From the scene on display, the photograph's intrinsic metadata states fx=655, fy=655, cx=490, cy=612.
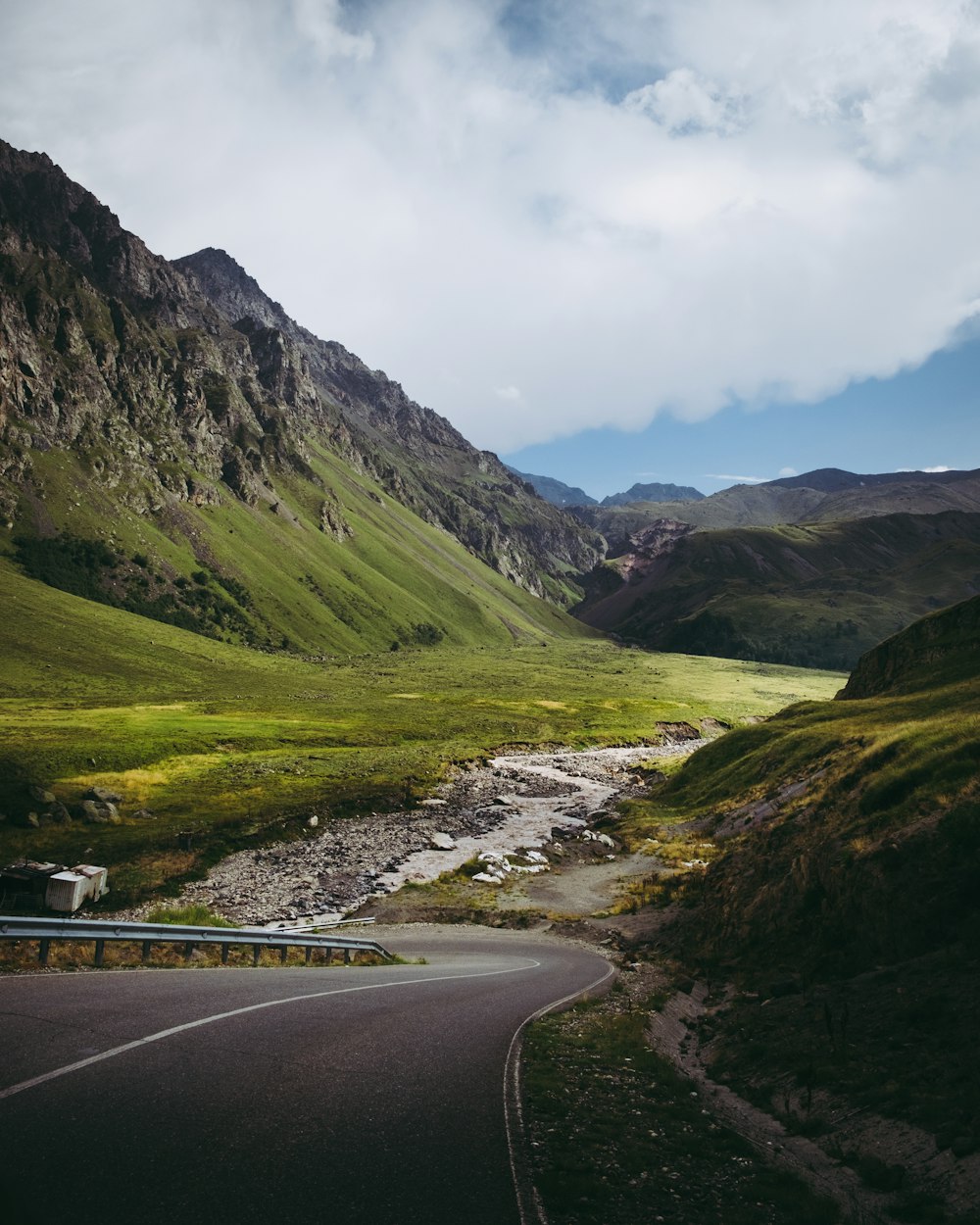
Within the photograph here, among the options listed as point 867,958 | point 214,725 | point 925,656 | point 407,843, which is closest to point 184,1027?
point 867,958

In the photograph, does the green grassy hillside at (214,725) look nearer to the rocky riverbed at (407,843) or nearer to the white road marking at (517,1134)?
the rocky riverbed at (407,843)

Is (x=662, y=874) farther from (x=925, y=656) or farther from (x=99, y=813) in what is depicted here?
(x=925, y=656)

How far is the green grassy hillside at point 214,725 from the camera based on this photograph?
5306 cm

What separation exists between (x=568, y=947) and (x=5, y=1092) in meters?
28.0

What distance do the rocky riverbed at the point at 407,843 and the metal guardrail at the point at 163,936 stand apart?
11.9 meters

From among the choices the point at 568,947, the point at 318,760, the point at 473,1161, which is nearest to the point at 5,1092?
the point at 473,1161

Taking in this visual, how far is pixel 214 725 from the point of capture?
321ft

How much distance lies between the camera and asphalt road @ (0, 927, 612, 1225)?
22.6 ft

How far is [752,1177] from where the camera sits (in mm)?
10422

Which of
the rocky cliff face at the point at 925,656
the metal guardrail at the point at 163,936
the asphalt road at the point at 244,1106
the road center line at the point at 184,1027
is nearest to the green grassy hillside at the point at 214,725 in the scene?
the metal guardrail at the point at 163,936

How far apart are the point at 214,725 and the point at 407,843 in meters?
54.7

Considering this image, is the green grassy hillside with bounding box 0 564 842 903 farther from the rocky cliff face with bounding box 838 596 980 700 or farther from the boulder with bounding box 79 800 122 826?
the rocky cliff face with bounding box 838 596 980 700

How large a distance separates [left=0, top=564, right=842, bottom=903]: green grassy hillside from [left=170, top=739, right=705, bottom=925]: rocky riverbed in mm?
3467

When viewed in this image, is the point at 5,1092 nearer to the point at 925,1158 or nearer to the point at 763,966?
the point at 925,1158
